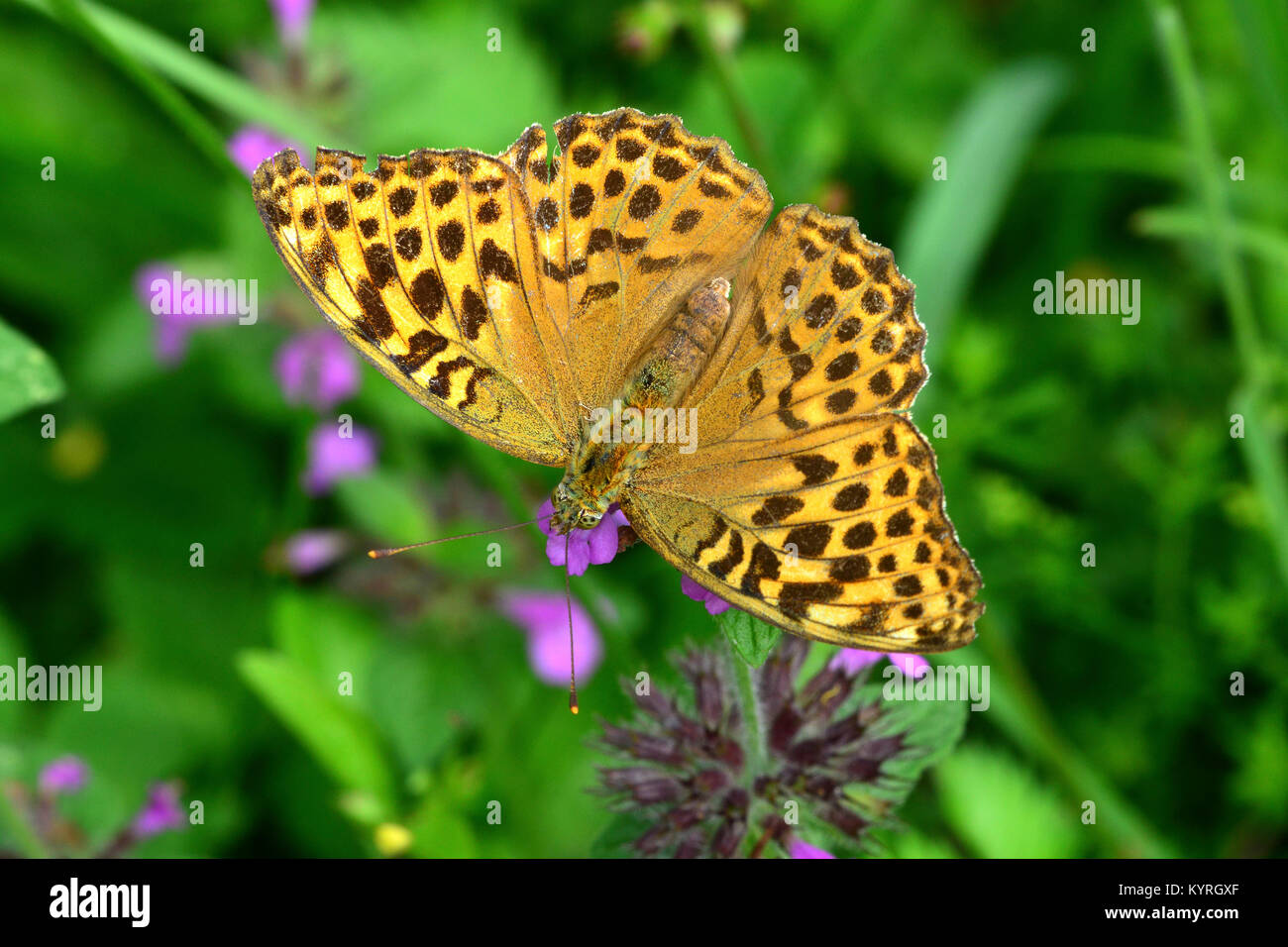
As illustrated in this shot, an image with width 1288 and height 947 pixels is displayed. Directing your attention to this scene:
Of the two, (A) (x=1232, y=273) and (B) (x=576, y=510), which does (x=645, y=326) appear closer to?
(B) (x=576, y=510)

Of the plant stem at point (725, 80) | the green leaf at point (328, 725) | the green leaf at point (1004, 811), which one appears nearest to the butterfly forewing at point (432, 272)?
the green leaf at point (328, 725)

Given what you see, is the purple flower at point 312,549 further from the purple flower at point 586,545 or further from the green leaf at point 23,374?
the purple flower at point 586,545

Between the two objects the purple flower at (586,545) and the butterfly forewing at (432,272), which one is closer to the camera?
the purple flower at (586,545)

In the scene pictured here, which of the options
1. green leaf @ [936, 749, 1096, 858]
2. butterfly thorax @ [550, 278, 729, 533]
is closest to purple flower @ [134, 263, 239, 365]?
butterfly thorax @ [550, 278, 729, 533]

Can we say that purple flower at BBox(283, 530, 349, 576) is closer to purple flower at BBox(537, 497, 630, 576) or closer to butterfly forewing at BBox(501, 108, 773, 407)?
butterfly forewing at BBox(501, 108, 773, 407)

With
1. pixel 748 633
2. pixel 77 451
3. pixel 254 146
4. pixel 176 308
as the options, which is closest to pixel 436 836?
pixel 748 633

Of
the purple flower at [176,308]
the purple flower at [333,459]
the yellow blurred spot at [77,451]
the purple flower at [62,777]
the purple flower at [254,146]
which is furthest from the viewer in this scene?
the yellow blurred spot at [77,451]
